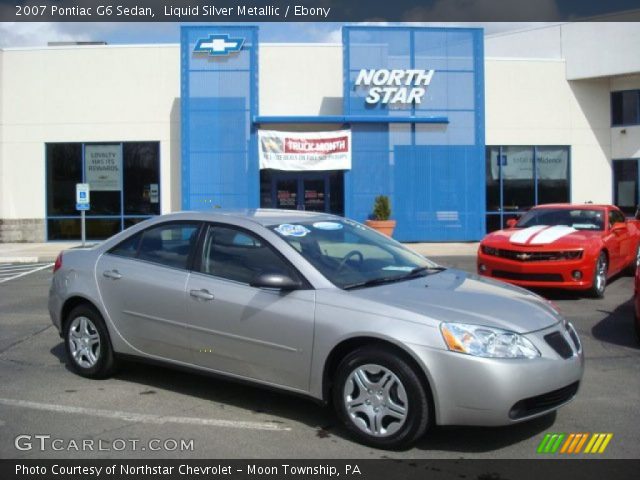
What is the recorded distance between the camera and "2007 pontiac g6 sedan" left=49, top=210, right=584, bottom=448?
13.9 feet

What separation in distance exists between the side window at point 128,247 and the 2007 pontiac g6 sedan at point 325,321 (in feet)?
0.04

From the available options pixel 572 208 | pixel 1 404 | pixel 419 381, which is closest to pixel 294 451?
pixel 419 381

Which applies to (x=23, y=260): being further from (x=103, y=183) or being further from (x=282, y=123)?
(x=282, y=123)

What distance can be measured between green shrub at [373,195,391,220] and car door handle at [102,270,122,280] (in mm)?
15579

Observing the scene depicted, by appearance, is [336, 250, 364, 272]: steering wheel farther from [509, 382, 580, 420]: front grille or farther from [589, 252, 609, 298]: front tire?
[589, 252, 609, 298]: front tire

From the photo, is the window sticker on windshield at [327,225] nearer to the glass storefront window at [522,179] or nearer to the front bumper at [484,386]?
the front bumper at [484,386]

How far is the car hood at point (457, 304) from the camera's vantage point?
434 cm

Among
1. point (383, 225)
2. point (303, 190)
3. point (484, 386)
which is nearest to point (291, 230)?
point (484, 386)

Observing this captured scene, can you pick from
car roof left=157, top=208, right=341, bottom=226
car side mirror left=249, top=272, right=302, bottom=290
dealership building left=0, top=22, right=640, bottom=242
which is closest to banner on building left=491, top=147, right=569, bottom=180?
dealership building left=0, top=22, right=640, bottom=242

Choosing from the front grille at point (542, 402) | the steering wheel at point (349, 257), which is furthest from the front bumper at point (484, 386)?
the steering wheel at point (349, 257)

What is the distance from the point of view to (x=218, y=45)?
2123 centimetres

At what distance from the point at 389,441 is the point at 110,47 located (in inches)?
811

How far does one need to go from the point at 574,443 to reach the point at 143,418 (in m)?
3.02
